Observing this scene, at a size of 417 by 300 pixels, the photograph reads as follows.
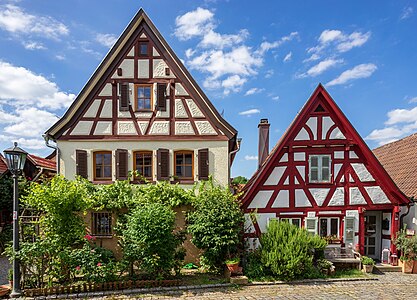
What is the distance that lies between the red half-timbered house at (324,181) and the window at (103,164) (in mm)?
5980

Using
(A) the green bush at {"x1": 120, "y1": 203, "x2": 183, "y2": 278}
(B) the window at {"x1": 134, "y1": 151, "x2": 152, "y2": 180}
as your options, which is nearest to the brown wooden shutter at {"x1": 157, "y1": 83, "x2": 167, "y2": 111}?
(B) the window at {"x1": 134, "y1": 151, "x2": 152, "y2": 180}

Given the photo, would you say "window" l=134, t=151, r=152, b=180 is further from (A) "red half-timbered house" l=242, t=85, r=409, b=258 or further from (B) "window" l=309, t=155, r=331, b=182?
(B) "window" l=309, t=155, r=331, b=182

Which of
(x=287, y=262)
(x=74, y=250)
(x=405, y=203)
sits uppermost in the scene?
(x=405, y=203)

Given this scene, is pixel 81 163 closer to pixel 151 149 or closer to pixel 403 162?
pixel 151 149

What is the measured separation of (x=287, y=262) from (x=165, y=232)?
4437 millimetres

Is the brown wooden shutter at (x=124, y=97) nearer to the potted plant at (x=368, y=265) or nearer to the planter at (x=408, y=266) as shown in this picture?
the potted plant at (x=368, y=265)

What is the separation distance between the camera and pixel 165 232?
9188 millimetres

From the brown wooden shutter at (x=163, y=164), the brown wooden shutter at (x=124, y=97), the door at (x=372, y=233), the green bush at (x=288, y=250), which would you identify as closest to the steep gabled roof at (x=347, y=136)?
the door at (x=372, y=233)

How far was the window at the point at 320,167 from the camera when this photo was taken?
11.6m

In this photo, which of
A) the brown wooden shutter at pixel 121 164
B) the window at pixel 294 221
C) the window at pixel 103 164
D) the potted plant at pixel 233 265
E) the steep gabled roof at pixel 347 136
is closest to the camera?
the potted plant at pixel 233 265

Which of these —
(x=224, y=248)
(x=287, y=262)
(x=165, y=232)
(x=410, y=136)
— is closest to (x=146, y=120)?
(x=165, y=232)

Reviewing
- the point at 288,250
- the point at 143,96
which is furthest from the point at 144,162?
the point at 288,250

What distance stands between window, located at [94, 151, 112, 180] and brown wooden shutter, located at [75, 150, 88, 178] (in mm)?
435

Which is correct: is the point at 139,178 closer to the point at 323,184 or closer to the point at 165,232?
the point at 165,232
